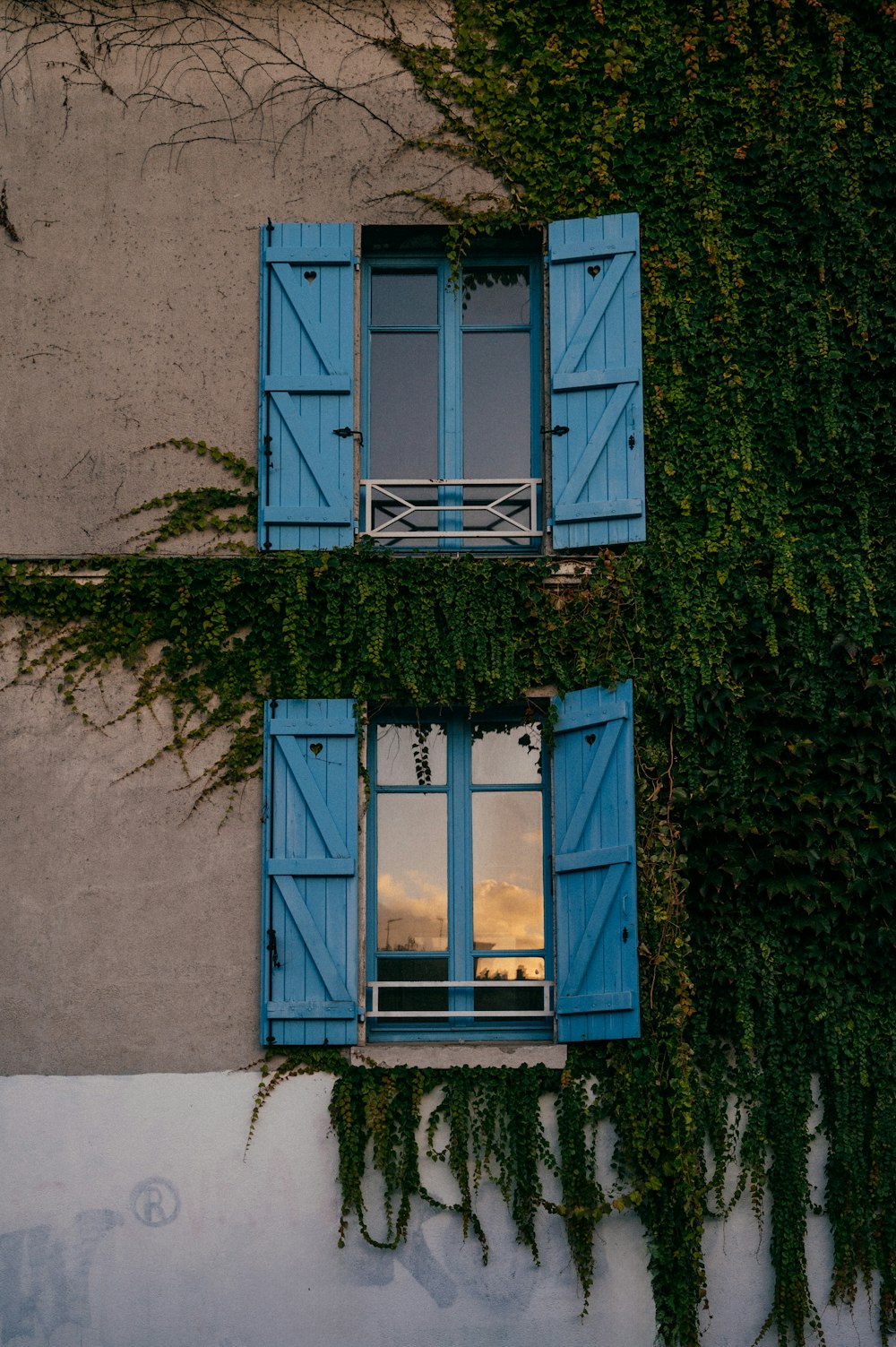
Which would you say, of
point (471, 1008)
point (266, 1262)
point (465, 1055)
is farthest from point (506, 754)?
point (266, 1262)

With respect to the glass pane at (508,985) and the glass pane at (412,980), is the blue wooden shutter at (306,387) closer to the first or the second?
the glass pane at (412,980)

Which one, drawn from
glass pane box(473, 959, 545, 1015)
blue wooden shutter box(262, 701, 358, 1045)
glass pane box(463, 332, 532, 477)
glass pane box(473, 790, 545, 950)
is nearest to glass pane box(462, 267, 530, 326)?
glass pane box(463, 332, 532, 477)

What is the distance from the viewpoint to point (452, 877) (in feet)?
21.0

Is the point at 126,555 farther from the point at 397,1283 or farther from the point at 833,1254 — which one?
the point at 833,1254

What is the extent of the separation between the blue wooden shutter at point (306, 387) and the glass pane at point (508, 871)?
4.81 feet

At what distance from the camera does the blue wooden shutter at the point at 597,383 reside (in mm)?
6395

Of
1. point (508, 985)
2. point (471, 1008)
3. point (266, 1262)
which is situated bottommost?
point (266, 1262)

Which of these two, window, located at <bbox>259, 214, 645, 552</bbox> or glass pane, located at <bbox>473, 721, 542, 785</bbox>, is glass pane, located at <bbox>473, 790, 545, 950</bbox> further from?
window, located at <bbox>259, 214, 645, 552</bbox>

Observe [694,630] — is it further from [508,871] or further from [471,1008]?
[471,1008]

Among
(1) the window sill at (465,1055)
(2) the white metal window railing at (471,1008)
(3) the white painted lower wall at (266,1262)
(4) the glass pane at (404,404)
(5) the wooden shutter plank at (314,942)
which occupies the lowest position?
(3) the white painted lower wall at (266,1262)

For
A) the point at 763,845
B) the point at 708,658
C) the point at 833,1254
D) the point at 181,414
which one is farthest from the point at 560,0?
the point at 833,1254

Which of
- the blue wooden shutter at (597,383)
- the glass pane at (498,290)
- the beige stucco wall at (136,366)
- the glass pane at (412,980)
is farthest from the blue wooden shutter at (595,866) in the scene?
the glass pane at (498,290)

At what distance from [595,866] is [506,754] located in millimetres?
772

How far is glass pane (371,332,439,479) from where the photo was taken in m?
6.79
